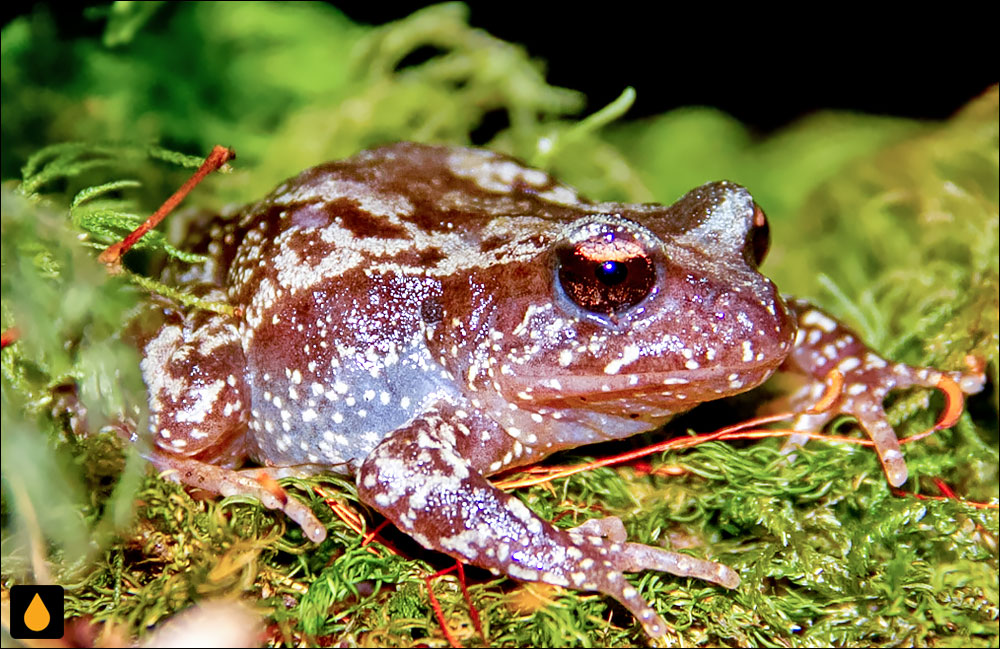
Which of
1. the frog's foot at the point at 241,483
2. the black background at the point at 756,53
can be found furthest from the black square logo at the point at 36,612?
the black background at the point at 756,53

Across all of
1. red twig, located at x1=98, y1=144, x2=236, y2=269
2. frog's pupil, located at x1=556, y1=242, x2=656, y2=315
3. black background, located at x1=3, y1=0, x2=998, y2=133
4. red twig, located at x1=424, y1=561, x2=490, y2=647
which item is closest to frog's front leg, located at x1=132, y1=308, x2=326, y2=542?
red twig, located at x1=98, y1=144, x2=236, y2=269

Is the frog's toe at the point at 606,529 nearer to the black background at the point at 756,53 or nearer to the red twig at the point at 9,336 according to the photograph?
the red twig at the point at 9,336

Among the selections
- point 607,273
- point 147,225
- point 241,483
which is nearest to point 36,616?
point 241,483

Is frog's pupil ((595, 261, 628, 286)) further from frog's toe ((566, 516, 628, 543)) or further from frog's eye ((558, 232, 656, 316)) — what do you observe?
frog's toe ((566, 516, 628, 543))

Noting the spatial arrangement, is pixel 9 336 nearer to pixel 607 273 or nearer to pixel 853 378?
pixel 607 273

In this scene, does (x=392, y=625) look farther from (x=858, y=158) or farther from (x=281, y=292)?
(x=858, y=158)

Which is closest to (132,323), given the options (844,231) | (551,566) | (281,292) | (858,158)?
(281,292)
